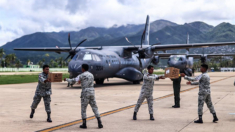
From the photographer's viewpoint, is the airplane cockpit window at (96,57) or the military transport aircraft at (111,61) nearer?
the military transport aircraft at (111,61)

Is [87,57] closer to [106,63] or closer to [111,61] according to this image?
[106,63]

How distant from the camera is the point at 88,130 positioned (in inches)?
307

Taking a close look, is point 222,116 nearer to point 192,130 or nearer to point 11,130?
point 192,130

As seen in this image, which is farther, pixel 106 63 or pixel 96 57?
pixel 106 63

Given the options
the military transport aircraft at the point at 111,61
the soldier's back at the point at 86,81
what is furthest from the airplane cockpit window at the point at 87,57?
the soldier's back at the point at 86,81

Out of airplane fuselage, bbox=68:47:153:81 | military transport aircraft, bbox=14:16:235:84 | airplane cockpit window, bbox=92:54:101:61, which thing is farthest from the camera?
airplane cockpit window, bbox=92:54:101:61

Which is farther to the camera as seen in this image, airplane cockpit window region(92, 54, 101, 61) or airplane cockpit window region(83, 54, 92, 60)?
airplane cockpit window region(92, 54, 101, 61)

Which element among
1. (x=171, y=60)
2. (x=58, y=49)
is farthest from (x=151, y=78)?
(x=171, y=60)

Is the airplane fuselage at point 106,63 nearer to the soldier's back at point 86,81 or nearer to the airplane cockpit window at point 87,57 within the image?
the airplane cockpit window at point 87,57

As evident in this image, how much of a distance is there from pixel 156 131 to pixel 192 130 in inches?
38.4

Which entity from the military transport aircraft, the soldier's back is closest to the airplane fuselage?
the military transport aircraft

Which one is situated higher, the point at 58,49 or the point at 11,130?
the point at 58,49

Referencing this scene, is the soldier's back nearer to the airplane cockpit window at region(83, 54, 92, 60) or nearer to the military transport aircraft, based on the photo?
the military transport aircraft

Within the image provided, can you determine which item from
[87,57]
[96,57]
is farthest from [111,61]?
[87,57]
